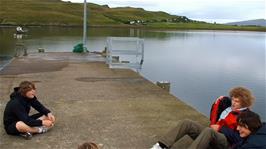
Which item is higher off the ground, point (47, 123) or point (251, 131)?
point (251, 131)

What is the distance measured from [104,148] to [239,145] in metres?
2.21

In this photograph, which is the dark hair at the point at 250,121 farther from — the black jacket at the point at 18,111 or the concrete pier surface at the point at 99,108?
the black jacket at the point at 18,111

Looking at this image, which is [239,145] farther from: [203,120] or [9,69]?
[9,69]

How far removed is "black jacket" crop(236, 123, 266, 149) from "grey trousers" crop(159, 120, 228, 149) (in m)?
0.66

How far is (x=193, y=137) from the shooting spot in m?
6.10

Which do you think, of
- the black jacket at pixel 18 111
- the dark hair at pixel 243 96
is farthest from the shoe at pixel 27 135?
the dark hair at pixel 243 96

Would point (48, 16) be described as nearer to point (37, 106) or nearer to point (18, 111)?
point (37, 106)

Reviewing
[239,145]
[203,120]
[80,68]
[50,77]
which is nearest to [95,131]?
[203,120]

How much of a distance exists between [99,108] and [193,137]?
3569 millimetres

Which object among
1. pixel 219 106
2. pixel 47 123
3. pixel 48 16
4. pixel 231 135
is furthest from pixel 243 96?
pixel 48 16

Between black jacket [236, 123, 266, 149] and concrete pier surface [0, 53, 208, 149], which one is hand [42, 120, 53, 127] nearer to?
concrete pier surface [0, 53, 208, 149]

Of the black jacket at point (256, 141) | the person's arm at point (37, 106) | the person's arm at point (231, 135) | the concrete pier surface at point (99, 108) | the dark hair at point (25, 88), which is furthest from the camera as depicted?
the person's arm at point (37, 106)

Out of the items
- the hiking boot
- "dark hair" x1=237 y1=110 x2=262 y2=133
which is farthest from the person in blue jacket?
the hiking boot

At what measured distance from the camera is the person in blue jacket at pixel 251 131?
16.0ft
